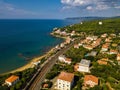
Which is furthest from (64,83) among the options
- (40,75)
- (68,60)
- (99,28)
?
(99,28)

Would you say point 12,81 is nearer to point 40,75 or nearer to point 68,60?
point 40,75

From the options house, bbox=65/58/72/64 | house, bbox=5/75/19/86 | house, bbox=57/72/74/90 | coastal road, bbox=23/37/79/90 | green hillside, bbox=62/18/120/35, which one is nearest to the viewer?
house, bbox=57/72/74/90

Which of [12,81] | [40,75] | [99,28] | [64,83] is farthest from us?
[99,28]

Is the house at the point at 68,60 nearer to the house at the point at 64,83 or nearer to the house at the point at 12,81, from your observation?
the house at the point at 64,83

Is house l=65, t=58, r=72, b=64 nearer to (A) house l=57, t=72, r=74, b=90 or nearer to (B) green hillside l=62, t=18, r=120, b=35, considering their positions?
(A) house l=57, t=72, r=74, b=90

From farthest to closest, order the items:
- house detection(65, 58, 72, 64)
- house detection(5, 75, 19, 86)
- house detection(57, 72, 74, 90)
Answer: house detection(65, 58, 72, 64) → house detection(5, 75, 19, 86) → house detection(57, 72, 74, 90)

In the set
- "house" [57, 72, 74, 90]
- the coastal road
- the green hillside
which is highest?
the green hillside

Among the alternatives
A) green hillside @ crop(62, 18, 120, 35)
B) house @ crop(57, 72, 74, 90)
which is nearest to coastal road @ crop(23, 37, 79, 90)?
house @ crop(57, 72, 74, 90)

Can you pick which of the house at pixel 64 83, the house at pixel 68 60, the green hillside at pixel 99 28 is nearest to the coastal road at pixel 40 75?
the house at pixel 68 60

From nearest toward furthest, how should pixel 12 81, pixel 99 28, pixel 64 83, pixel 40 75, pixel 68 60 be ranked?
pixel 64 83 → pixel 12 81 → pixel 40 75 → pixel 68 60 → pixel 99 28

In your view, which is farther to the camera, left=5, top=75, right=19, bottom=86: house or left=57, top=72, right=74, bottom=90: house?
left=5, top=75, right=19, bottom=86: house

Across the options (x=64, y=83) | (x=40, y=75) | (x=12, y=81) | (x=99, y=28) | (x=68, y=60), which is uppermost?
(x=99, y=28)
